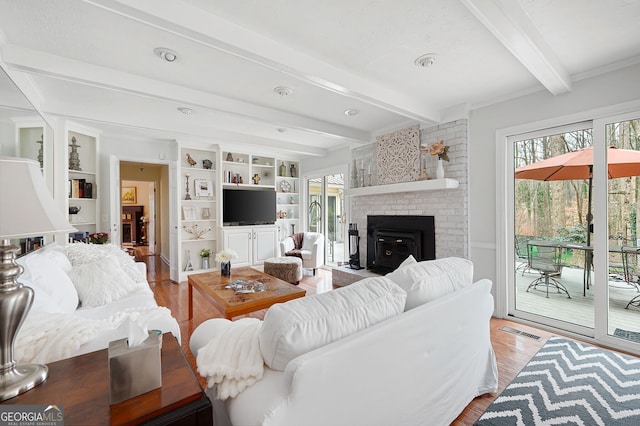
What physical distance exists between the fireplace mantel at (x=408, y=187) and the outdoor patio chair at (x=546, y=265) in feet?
3.63

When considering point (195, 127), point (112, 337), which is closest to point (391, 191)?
point (195, 127)

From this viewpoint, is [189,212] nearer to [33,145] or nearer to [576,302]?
[33,145]

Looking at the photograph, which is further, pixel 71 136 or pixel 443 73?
pixel 71 136

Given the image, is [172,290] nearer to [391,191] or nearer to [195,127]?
[195,127]

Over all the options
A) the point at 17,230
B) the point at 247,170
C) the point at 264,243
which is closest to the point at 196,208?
the point at 247,170

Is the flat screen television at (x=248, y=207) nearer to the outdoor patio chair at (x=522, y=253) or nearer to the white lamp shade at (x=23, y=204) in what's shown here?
the outdoor patio chair at (x=522, y=253)

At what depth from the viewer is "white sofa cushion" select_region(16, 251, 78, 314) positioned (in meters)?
1.74

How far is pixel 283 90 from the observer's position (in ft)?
9.78

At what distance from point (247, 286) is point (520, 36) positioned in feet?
9.93

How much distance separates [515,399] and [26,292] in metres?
2.63

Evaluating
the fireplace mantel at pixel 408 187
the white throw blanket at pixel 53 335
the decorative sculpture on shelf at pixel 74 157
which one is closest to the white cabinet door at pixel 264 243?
the fireplace mantel at pixel 408 187

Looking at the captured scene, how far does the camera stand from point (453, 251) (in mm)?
3574

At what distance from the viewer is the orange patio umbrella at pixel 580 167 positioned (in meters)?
2.56

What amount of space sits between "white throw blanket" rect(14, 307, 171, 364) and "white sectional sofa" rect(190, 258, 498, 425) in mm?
483
